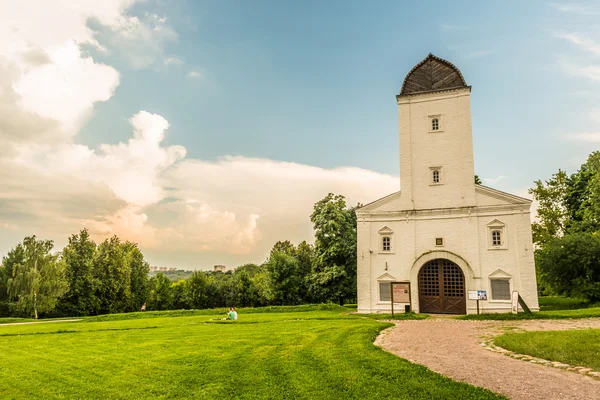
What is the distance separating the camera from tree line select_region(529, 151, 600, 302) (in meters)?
25.7

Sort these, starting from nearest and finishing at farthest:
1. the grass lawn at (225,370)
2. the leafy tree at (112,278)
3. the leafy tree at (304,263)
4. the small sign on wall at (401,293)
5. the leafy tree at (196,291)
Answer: the grass lawn at (225,370)
the small sign on wall at (401,293)
the leafy tree at (304,263)
the leafy tree at (112,278)
the leafy tree at (196,291)

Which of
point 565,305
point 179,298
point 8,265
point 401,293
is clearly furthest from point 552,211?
point 8,265

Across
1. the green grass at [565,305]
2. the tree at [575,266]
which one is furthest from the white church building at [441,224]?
the tree at [575,266]

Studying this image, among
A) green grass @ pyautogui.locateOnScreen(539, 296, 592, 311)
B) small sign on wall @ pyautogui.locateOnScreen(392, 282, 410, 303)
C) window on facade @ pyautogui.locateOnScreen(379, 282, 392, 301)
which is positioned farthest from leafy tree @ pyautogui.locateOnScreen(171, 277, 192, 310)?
green grass @ pyautogui.locateOnScreen(539, 296, 592, 311)

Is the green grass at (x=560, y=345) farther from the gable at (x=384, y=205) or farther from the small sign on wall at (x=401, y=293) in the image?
the gable at (x=384, y=205)

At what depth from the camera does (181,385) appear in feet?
29.7

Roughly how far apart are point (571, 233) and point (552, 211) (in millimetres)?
4997

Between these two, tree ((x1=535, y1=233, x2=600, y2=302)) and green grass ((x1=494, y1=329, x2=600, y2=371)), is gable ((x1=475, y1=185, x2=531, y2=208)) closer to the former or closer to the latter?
tree ((x1=535, y1=233, x2=600, y2=302))

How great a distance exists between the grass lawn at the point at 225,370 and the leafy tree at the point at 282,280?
26.1 m

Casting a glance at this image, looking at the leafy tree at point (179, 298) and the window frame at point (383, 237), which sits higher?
the window frame at point (383, 237)

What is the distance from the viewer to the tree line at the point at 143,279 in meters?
35.8

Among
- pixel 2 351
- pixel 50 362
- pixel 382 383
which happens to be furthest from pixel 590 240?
pixel 2 351

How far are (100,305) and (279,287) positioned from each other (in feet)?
78.5

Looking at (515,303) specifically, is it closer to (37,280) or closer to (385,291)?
(385,291)
